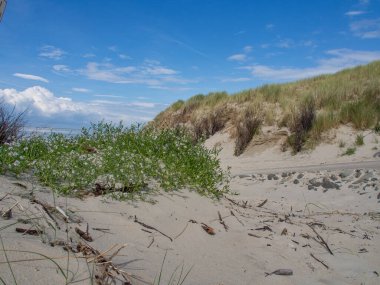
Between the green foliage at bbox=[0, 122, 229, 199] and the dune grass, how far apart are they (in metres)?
3.85

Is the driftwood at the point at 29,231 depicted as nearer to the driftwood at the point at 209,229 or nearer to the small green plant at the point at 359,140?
the driftwood at the point at 209,229

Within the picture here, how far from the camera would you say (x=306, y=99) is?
1706cm

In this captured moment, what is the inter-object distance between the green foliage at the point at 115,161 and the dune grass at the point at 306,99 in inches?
151

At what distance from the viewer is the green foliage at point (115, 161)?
4.48 m

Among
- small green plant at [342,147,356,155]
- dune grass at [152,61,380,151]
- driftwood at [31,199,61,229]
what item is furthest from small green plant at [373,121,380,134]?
driftwood at [31,199,61,229]

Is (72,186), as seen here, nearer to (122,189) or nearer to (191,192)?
(122,189)

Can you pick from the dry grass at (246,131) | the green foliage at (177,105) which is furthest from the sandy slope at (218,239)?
the green foliage at (177,105)

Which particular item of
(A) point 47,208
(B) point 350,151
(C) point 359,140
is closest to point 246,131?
(C) point 359,140

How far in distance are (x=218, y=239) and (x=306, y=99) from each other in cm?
1387

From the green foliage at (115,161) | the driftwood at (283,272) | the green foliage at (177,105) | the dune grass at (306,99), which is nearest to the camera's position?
the driftwood at (283,272)

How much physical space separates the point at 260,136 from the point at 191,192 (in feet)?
34.5

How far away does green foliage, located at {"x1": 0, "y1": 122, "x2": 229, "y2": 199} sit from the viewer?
4480 mm

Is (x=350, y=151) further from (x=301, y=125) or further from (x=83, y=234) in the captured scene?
(x=83, y=234)

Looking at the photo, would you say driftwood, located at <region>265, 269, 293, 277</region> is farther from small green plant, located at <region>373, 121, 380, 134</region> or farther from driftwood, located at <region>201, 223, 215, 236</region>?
small green plant, located at <region>373, 121, 380, 134</region>
